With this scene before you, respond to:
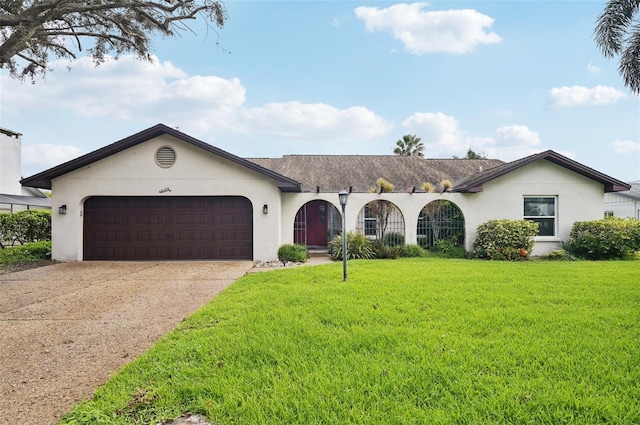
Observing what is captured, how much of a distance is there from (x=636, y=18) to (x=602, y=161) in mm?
6642

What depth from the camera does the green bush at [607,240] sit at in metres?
12.8

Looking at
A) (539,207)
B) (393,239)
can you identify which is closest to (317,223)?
(393,239)

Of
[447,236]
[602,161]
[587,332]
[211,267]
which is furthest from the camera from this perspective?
[602,161]

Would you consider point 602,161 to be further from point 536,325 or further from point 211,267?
point 211,267

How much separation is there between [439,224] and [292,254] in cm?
673

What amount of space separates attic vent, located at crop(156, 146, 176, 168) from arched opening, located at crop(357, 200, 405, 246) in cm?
782

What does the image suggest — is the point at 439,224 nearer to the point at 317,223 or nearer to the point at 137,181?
the point at 317,223

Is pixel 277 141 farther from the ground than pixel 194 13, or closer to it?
closer to it

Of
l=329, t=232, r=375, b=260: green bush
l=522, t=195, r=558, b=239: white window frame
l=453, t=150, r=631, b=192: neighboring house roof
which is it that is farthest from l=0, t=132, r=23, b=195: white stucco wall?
l=522, t=195, r=558, b=239: white window frame

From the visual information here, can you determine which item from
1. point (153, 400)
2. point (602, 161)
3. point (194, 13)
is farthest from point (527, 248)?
point (194, 13)

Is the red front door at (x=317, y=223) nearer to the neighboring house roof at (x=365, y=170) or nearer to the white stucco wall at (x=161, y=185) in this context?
the neighboring house roof at (x=365, y=170)

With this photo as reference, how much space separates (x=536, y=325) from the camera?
4.82 m

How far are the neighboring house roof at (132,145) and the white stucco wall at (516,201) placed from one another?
1794 mm

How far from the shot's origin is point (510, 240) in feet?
43.7
